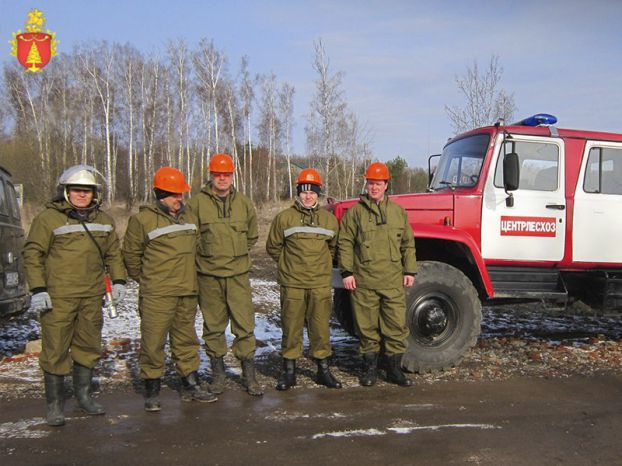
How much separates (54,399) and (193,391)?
1.09 metres

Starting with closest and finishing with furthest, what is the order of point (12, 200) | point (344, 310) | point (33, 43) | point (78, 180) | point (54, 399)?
point (54, 399), point (78, 180), point (344, 310), point (12, 200), point (33, 43)

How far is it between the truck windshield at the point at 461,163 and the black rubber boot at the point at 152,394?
3679 millimetres

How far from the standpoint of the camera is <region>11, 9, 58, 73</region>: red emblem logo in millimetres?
17938

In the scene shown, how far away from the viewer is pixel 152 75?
34312mm

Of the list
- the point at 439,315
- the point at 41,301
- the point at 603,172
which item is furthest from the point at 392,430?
the point at 603,172

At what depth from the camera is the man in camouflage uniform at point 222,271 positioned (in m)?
4.89

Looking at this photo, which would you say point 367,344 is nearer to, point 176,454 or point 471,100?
point 176,454

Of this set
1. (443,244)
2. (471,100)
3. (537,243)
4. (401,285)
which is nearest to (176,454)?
(401,285)

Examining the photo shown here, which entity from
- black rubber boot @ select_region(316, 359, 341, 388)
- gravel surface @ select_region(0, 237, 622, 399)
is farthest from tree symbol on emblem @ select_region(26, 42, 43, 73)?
black rubber boot @ select_region(316, 359, 341, 388)

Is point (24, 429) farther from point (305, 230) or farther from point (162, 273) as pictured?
point (305, 230)

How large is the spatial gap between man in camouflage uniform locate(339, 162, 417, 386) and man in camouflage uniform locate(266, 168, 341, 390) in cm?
21

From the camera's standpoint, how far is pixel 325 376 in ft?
17.0

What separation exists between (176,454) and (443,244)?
3517 millimetres

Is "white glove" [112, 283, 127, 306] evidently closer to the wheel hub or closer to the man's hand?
the man's hand
